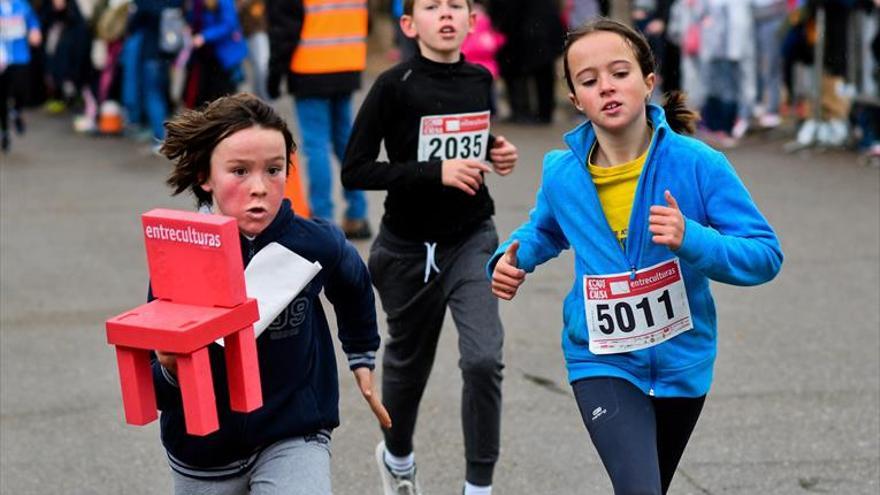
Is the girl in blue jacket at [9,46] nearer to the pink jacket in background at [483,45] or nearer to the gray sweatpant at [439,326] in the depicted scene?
the pink jacket in background at [483,45]

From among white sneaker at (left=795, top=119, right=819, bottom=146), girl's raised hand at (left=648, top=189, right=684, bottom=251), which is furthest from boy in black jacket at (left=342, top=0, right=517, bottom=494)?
white sneaker at (left=795, top=119, right=819, bottom=146)

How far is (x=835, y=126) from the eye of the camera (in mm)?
14188

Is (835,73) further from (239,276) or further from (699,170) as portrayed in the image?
(239,276)

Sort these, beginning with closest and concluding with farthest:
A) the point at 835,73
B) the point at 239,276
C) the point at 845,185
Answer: the point at 239,276 < the point at 845,185 < the point at 835,73

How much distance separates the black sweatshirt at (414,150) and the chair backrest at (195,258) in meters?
1.87

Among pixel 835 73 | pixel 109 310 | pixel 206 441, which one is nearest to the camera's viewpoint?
pixel 206 441

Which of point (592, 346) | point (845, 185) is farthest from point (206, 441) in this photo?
point (845, 185)

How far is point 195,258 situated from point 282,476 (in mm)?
664

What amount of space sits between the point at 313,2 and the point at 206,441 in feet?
21.7

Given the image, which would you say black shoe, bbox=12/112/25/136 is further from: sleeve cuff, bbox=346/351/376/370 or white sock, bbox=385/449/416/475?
sleeve cuff, bbox=346/351/376/370

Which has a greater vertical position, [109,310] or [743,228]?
[743,228]

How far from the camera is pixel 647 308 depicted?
401 cm

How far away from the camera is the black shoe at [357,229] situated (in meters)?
10.2

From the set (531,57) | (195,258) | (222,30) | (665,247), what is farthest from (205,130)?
(531,57)
